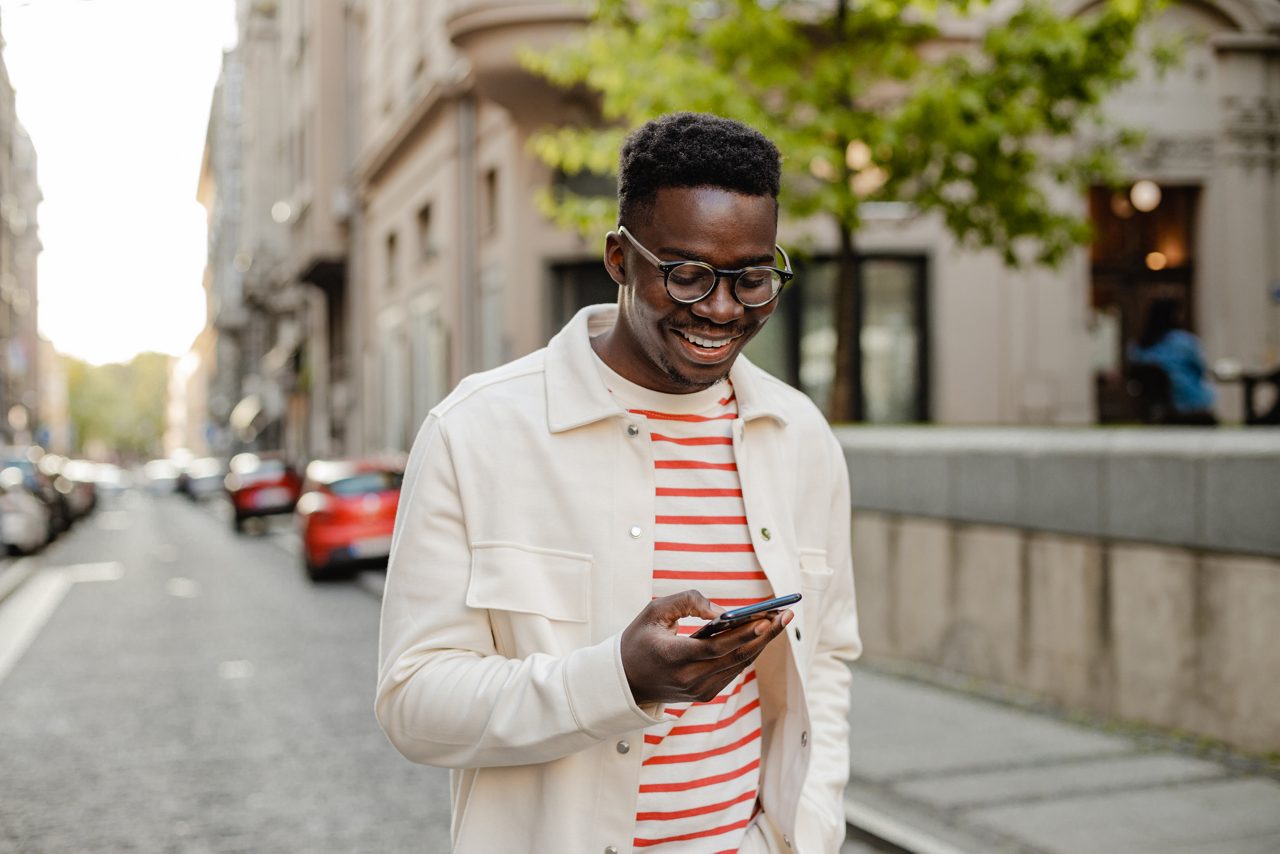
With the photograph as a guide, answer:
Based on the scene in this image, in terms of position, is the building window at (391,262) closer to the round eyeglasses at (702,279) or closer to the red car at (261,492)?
the red car at (261,492)

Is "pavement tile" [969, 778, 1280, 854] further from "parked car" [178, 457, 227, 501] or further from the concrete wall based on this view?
"parked car" [178, 457, 227, 501]

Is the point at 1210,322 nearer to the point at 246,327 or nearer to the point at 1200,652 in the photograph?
the point at 1200,652

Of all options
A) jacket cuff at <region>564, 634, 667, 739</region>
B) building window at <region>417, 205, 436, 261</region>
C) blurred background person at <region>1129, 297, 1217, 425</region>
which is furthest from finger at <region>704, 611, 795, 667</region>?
building window at <region>417, 205, 436, 261</region>

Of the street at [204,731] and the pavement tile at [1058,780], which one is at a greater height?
the pavement tile at [1058,780]

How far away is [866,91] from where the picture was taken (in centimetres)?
1212

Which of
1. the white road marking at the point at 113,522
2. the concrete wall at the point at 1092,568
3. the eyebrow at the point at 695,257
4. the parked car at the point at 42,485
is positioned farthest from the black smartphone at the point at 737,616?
the white road marking at the point at 113,522

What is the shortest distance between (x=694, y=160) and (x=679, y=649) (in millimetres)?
723

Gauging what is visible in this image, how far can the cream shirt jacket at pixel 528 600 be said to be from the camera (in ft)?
6.32

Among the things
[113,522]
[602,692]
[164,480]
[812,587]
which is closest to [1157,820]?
[812,587]

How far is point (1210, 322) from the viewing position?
61.7 ft

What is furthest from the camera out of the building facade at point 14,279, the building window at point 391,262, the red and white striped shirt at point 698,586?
the building facade at point 14,279

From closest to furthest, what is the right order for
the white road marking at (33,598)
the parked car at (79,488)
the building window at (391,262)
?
the white road marking at (33,598), the building window at (391,262), the parked car at (79,488)

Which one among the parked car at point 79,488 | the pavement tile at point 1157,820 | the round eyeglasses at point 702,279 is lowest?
the parked car at point 79,488

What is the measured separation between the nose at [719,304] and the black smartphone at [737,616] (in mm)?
470
